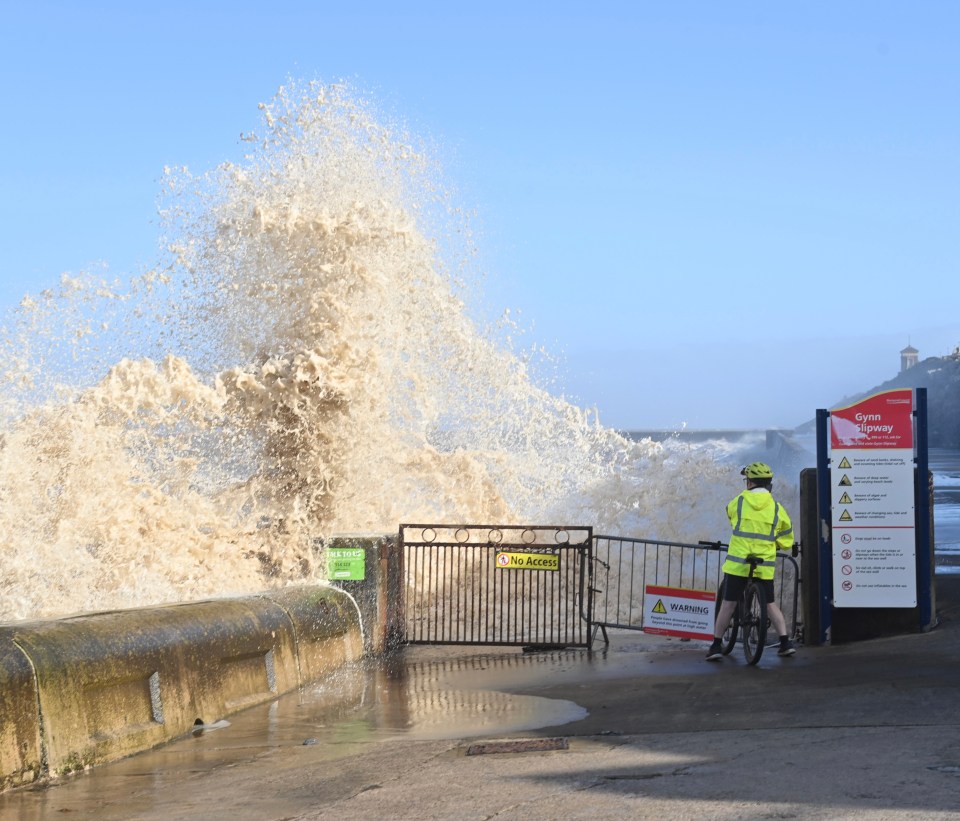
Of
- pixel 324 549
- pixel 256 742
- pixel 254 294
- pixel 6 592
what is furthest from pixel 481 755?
pixel 254 294

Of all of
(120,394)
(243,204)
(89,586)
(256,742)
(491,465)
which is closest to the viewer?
(256,742)

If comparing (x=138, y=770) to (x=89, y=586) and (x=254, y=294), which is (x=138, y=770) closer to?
(x=89, y=586)

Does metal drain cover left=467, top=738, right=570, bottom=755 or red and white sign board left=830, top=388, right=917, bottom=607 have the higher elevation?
red and white sign board left=830, top=388, right=917, bottom=607

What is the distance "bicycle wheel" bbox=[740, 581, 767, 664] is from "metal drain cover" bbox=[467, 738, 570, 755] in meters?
3.67

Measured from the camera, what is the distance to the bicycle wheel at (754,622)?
10.5m

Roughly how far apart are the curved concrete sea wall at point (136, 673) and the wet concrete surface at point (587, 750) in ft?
0.58

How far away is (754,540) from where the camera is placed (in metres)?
10.9

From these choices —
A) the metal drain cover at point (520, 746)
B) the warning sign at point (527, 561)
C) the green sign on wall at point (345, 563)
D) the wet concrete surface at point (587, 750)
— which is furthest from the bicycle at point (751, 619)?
the metal drain cover at point (520, 746)

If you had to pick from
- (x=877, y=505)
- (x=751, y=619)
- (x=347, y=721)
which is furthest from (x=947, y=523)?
(x=347, y=721)

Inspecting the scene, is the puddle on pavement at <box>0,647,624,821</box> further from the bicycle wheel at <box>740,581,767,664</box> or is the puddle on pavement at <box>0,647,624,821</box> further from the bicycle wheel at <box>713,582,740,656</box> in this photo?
the bicycle wheel at <box>740,581,767,664</box>

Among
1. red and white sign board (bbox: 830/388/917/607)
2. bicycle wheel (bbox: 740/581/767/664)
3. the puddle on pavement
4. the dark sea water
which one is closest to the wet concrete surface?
the puddle on pavement

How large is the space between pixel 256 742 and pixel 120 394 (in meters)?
9.17

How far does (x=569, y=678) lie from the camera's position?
10.5 meters

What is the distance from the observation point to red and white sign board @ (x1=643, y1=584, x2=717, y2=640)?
12.4m
